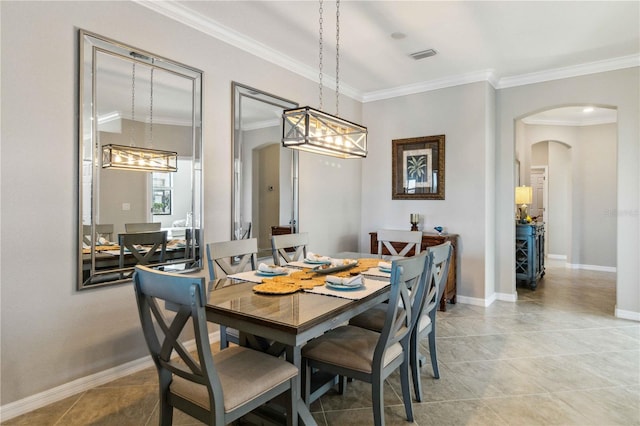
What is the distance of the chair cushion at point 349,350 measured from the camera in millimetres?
1910

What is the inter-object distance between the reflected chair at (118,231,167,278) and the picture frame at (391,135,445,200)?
10.7 ft

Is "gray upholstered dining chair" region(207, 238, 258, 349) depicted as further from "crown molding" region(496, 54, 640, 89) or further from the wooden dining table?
"crown molding" region(496, 54, 640, 89)

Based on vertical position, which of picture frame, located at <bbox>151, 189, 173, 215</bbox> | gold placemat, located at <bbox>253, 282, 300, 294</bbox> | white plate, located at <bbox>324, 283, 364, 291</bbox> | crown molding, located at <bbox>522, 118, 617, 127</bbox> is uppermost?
crown molding, located at <bbox>522, 118, 617, 127</bbox>

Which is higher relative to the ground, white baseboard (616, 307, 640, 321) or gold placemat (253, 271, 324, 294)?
gold placemat (253, 271, 324, 294)

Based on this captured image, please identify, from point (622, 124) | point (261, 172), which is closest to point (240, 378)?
point (261, 172)

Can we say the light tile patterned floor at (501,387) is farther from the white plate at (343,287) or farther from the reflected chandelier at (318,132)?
the reflected chandelier at (318,132)

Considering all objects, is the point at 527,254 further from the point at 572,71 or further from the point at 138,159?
the point at 138,159

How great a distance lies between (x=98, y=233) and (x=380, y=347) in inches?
79.9

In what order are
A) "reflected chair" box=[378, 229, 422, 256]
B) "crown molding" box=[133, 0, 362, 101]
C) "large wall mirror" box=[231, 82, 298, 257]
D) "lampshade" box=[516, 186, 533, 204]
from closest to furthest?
"crown molding" box=[133, 0, 362, 101], "reflected chair" box=[378, 229, 422, 256], "large wall mirror" box=[231, 82, 298, 257], "lampshade" box=[516, 186, 533, 204]

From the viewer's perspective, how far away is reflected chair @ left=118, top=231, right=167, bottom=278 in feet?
8.91

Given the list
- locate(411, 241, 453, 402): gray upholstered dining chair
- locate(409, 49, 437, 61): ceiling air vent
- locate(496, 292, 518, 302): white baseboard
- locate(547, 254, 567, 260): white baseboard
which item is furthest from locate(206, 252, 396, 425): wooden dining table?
locate(547, 254, 567, 260): white baseboard

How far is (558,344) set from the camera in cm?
332

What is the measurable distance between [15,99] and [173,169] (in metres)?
1.10

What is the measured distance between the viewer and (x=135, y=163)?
2801 millimetres
